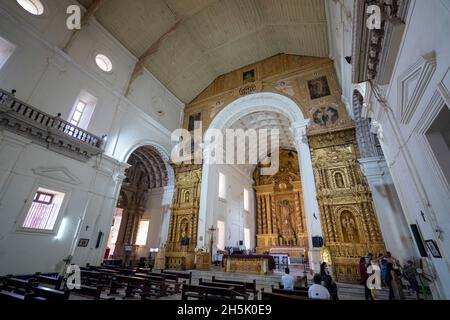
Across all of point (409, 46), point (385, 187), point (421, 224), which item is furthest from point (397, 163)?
point (385, 187)

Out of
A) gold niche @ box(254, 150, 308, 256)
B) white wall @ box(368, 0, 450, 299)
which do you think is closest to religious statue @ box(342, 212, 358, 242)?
white wall @ box(368, 0, 450, 299)

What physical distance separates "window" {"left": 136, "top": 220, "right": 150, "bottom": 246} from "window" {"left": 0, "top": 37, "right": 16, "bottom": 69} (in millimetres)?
12317

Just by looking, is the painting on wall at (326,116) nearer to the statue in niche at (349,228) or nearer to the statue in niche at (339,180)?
the statue in niche at (339,180)

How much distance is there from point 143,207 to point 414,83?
17.1m

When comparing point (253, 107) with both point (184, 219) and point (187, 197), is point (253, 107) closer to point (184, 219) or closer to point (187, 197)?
point (187, 197)

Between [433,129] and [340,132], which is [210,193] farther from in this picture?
[433,129]

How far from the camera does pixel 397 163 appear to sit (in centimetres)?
492

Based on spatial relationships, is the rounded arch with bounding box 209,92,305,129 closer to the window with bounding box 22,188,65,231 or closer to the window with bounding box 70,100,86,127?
the window with bounding box 70,100,86,127

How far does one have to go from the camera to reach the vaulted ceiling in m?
10.8

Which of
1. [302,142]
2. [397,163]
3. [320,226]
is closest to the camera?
[397,163]

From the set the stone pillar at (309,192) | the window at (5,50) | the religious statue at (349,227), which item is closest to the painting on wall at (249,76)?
the stone pillar at (309,192)

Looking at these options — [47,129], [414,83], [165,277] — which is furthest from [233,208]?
[414,83]

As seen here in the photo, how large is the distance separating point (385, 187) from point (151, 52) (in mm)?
13821

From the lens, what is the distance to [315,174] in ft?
32.3
